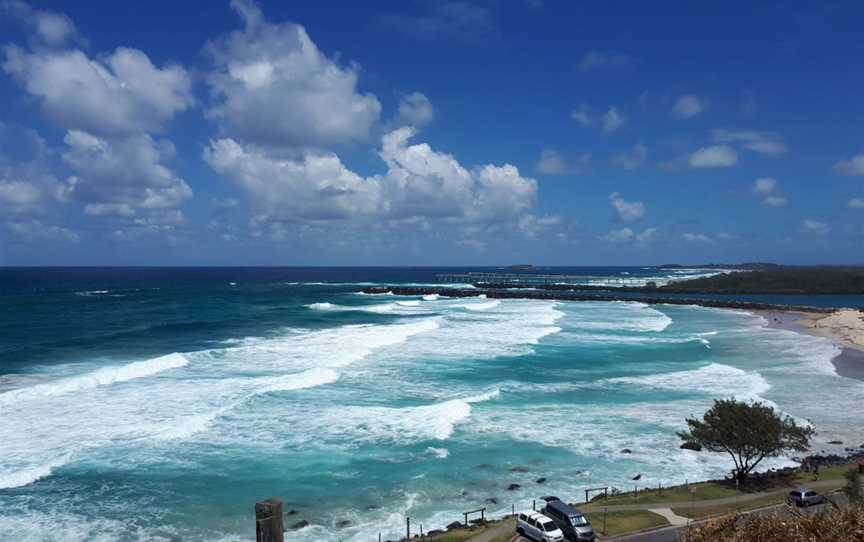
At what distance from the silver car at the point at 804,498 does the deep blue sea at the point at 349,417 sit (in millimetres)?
5800

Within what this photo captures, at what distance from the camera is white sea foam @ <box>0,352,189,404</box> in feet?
139

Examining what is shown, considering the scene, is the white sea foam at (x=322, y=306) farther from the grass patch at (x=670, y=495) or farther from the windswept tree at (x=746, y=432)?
the grass patch at (x=670, y=495)

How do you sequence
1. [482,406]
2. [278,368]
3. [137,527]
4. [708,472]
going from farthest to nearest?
[278,368] < [482,406] < [708,472] < [137,527]

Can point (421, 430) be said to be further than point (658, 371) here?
No

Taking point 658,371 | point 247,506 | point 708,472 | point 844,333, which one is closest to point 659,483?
point 708,472

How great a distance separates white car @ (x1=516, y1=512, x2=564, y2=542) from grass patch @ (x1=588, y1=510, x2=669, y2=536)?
2.16 m

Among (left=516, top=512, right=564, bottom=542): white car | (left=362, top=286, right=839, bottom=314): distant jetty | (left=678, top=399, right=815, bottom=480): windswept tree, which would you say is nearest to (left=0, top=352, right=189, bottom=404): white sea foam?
(left=516, top=512, right=564, bottom=542): white car

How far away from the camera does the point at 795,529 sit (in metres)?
10.3

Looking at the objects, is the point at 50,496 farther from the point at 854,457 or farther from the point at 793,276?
the point at 793,276

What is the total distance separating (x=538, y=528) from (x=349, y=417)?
18797 millimetres

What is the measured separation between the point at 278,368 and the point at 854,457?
132ft

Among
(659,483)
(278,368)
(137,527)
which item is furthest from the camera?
(278,368)

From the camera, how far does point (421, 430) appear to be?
36000 millimetres

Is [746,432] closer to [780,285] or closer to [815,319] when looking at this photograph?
[815,319]
